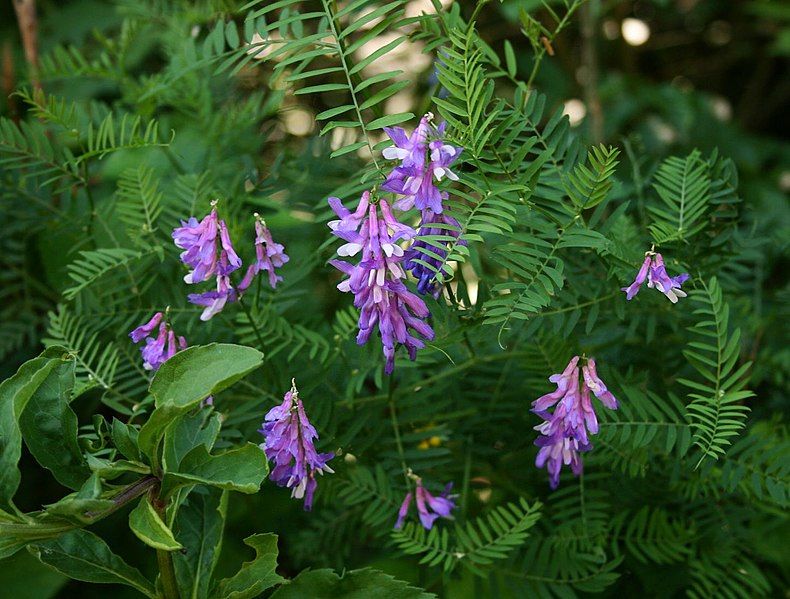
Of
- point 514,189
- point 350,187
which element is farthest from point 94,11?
point 514,189

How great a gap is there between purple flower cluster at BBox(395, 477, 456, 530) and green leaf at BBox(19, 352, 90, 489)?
0.29 m

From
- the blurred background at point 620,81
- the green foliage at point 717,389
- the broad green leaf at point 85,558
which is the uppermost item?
the green foliage at point 717,389

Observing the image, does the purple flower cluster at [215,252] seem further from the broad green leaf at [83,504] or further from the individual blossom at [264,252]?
the broad green leaf at [83,504]

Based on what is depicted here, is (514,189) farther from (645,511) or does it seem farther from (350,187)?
(645,511)

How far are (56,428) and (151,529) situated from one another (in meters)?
0.12

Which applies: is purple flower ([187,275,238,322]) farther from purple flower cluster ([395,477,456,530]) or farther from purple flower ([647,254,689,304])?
purple flower ([647,254,689,304])

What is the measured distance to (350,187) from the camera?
808mm

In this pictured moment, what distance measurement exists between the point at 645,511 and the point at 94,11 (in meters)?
1.62

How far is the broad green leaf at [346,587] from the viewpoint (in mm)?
771

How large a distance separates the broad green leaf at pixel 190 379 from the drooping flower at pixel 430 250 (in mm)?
150

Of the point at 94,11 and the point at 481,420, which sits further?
the point at 94,11

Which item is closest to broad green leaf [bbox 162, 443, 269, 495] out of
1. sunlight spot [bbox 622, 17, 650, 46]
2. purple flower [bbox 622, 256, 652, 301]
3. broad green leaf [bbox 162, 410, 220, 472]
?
broad green leaf [bbox 162, 410, 220, 472]

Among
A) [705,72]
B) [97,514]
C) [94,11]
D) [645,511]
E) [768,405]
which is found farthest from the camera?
[705,72]

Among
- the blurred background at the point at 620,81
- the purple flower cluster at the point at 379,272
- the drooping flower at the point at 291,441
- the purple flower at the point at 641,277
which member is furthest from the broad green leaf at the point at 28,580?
the purple flower at the point at 641,277
